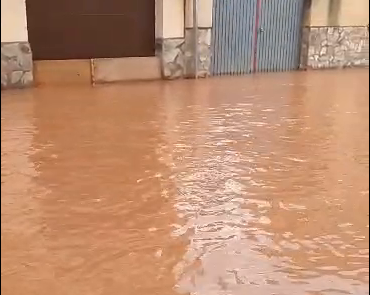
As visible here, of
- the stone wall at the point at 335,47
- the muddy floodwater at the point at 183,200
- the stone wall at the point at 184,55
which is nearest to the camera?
the muddy floodwater at the point at 183,200

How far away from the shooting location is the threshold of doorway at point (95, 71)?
19.4ft

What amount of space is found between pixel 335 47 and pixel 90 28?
3510 mm

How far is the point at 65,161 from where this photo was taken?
315 centimetres

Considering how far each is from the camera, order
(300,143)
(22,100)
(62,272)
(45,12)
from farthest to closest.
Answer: (45,12) < (22,100) < (300,143) < (62,272)

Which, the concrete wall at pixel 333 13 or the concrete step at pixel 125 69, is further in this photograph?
the concrete wall at pixel 333 13

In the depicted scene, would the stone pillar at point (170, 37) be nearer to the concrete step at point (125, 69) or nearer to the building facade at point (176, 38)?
the building facade at point (176, 38)

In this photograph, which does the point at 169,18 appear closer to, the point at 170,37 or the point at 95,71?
the point at 170,37

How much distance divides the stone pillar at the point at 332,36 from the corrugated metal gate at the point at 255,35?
0.52 feet

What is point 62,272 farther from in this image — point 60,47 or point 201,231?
point 60,47

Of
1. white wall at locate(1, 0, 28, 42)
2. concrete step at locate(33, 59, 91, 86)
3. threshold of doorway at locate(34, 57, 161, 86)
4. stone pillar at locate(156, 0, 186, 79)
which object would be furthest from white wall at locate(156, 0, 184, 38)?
white wall at locate(1, 0, 28, 42)

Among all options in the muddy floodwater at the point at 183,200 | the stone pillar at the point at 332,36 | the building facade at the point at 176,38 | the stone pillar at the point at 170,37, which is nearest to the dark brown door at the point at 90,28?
the building facade at the point at 176,38

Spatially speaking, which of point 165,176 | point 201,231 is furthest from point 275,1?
point 201,231

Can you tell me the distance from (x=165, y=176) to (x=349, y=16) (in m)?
5.44

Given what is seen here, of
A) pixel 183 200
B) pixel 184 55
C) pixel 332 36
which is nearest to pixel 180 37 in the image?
pixel 184 55
